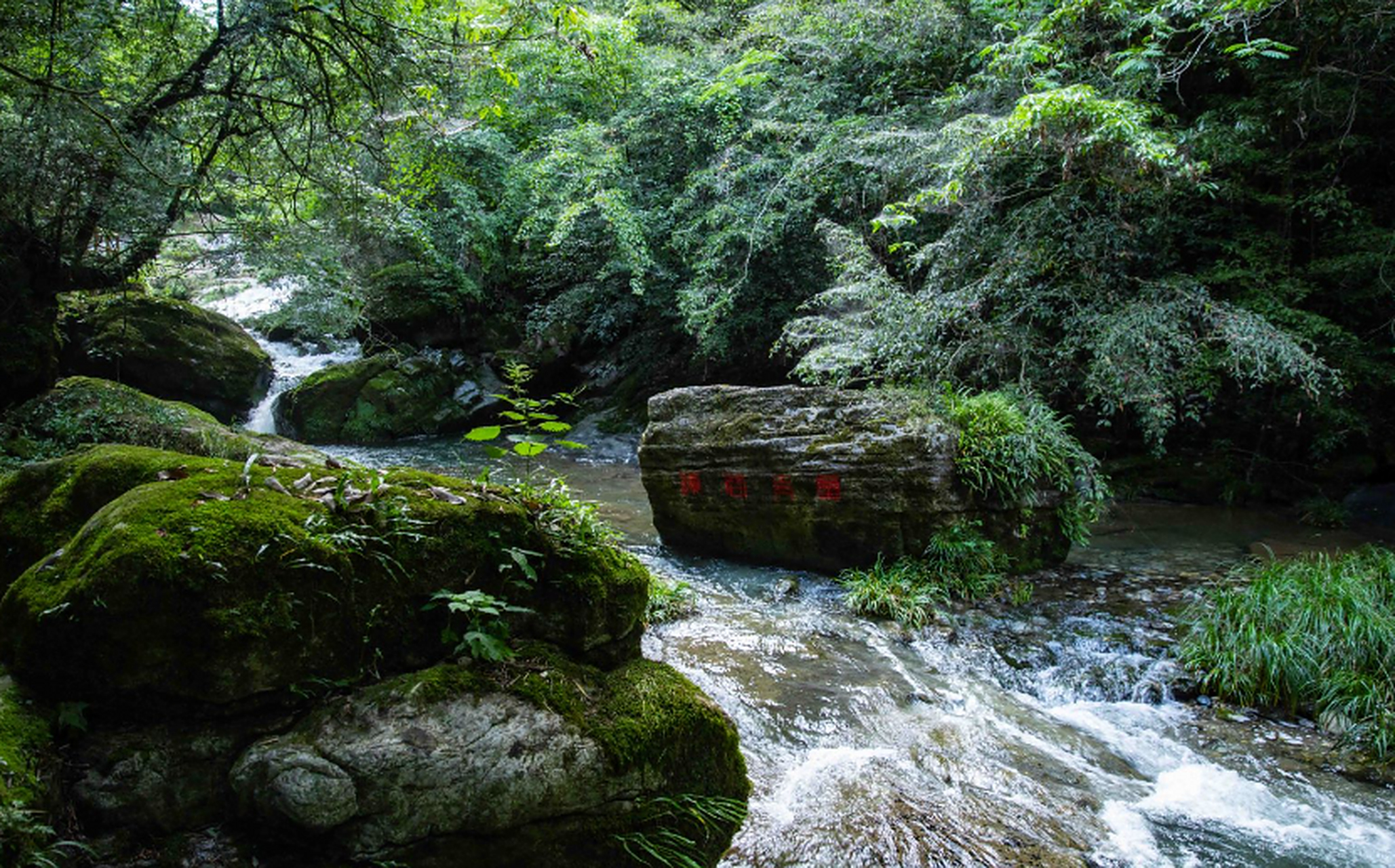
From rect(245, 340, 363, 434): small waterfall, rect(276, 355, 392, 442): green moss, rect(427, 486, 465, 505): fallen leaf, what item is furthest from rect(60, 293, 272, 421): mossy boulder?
rect(427, 486, 465, 505): fallen leaf

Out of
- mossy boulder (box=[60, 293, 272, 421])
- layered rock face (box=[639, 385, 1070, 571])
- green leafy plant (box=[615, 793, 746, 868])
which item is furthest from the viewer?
mossy boulder (box=[60, 293, 272, 421])

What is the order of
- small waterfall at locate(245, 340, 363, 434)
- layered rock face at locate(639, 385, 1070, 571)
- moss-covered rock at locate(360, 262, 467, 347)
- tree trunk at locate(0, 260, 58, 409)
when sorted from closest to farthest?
tree trunk at locate(0, 260, 58, 409), layered rock face at locate(639, 385, 1070, 571), small waterfall at locate(245, 340, 363, 434), moss-covered rock at locate(360, 262, 467, 347)

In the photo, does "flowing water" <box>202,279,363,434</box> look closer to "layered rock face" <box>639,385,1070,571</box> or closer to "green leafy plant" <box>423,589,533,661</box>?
"layered rock face" <box>639,385,1070,571</box>

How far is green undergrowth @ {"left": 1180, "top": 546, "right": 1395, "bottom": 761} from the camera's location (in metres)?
4.60

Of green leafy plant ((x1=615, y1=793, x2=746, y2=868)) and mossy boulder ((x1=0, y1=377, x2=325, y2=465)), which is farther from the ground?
mossy boulder ((x1=0, y1=377, x2=325, y2=465))

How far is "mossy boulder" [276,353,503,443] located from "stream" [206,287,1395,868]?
9874 millimetres

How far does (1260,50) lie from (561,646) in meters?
8.20

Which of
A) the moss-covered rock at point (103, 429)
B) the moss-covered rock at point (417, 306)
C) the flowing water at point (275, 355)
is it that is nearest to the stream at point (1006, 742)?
the moss-covered rock at point (103, 429)

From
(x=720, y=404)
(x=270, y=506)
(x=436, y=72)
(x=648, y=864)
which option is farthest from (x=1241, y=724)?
(x=436, y=72)

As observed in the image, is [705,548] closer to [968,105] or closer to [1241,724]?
[1241,724]

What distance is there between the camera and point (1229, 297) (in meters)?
9.16

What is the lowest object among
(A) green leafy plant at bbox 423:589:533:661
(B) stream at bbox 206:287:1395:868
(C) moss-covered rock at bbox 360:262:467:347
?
(B) stream at bbox 206:287:1395:868

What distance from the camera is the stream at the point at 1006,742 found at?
3.38 meters

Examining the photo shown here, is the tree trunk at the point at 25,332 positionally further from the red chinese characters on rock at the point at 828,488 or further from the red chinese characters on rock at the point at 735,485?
the red chinese characters on rock at the point at 828,488
